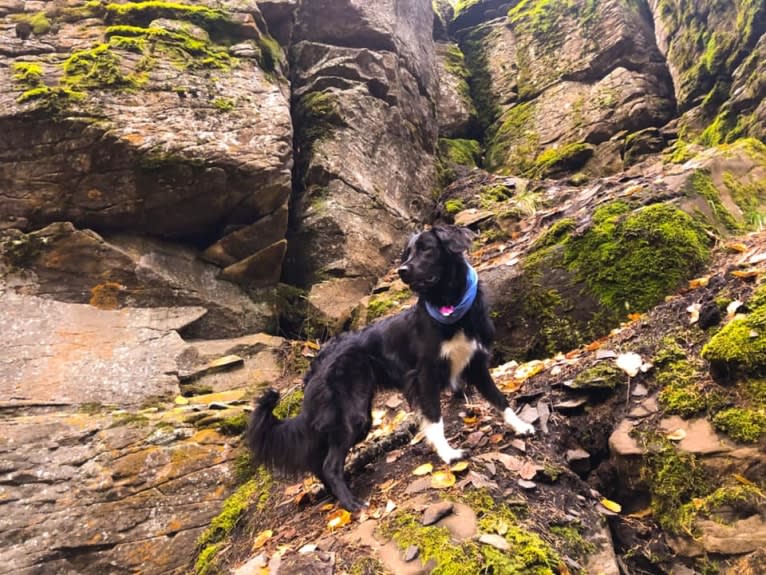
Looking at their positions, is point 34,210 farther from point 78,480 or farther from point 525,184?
point 525,184

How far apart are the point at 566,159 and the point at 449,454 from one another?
8.29 metres

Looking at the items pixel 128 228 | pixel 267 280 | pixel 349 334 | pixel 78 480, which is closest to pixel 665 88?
pixel 267 280

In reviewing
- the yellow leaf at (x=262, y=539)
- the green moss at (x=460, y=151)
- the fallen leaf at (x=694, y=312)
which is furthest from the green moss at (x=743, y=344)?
the green moss at (x=460, y=151)

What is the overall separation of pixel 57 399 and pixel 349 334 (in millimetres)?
3301

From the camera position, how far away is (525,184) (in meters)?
9.32

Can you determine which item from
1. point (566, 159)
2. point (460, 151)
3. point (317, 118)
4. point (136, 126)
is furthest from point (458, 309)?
point (460, 151)

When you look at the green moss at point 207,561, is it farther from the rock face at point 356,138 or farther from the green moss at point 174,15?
the green moss at point 174,15

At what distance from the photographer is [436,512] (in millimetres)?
2613

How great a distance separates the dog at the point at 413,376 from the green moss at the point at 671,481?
80 centimetres

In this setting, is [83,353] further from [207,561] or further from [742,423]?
[742,423]

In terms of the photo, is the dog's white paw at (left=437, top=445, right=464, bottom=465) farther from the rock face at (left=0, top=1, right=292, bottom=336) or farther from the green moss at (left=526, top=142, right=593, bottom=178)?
the green moss at (left=526, top=142, right=593, bottom=178)

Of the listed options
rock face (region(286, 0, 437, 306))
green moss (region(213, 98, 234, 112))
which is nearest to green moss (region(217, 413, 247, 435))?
rock face (region(286, 0, 437, 306))

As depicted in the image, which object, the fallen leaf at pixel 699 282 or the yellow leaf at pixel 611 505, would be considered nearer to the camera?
the yellow leaf at pixel 611 505

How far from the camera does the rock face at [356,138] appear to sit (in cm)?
779
